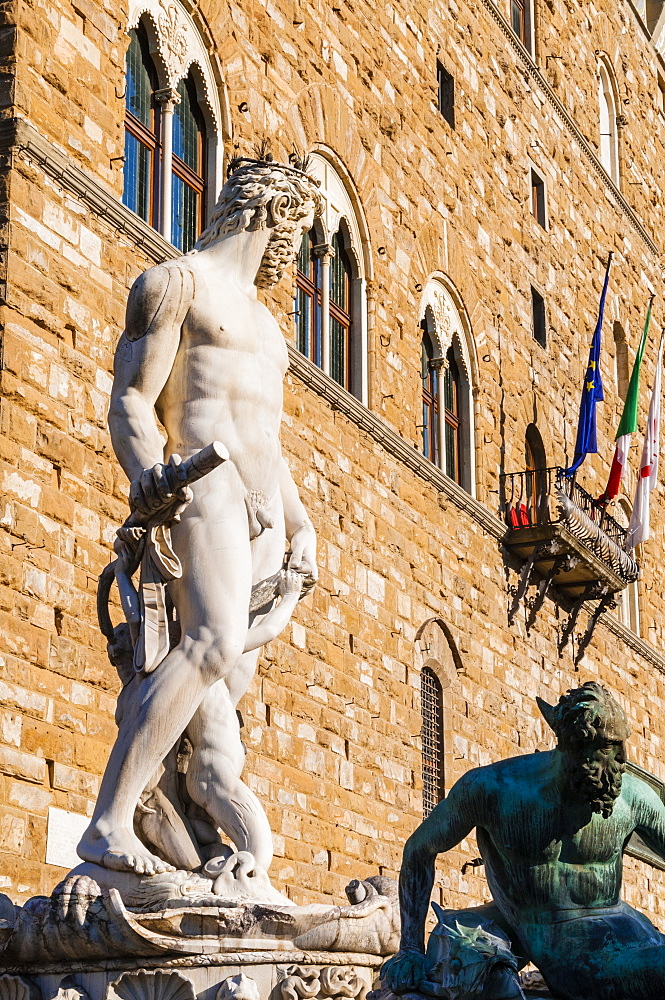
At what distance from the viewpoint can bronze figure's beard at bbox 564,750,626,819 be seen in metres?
3.71

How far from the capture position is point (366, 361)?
48.8ft

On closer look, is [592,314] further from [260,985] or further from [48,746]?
[260,985]

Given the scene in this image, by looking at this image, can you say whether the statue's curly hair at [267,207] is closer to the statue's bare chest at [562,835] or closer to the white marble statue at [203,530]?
the white marble statue at [203,530]

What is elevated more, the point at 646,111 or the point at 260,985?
the point at 646,111

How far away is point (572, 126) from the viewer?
2231cm

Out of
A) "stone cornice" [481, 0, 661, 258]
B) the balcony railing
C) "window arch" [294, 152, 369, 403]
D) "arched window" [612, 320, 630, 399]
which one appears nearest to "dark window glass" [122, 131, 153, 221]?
"window arch" [294, 152, 369, 403]

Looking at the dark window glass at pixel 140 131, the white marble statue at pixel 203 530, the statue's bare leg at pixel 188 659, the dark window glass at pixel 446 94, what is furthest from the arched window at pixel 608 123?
the statue's bare leg at pixel 188 659

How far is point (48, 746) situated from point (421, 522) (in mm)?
6850

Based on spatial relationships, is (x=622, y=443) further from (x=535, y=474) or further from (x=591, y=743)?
(x=591, y=743)

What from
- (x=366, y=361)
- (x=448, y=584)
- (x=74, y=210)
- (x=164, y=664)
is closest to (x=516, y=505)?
(x=448, y=584)

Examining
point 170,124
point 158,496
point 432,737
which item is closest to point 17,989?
point 158,496

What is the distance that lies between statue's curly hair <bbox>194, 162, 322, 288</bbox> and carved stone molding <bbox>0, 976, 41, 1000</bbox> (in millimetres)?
2732

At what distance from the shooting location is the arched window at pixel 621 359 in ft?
77.3

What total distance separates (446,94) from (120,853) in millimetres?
13938
